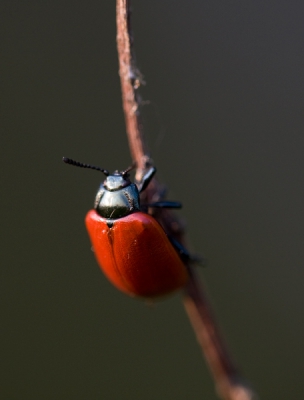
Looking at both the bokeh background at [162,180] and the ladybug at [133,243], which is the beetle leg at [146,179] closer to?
the ladybug at [133,243]

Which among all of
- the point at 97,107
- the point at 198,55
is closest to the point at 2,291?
the point at 97,107

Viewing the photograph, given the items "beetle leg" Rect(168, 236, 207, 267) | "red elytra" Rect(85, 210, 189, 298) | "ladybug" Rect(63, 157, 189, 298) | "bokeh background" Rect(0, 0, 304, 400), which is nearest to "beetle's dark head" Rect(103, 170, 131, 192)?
"ladybug" Rect(63, 157, 189, 298)

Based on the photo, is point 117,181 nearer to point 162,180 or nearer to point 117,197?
point 117,197

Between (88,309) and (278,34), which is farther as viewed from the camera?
(278,34)

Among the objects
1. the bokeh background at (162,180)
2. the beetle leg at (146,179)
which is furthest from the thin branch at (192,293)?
the bokeh background at (162,180)

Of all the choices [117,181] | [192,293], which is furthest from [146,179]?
[192,293]

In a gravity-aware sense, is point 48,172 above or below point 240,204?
above

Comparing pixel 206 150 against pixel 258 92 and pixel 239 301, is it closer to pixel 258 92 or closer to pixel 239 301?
pixel 258 92
